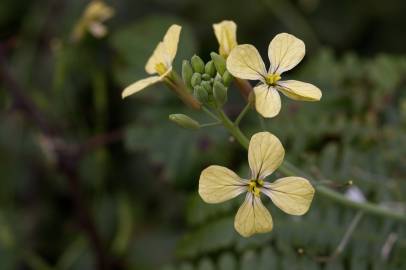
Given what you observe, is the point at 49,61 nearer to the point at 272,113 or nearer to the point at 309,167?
the point at 309,167

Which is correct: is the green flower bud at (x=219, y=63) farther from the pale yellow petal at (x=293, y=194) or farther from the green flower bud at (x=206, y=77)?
the pale yellow petal at (x=293, y=194)

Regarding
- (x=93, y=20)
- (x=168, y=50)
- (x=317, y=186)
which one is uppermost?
(x=93, y=20)

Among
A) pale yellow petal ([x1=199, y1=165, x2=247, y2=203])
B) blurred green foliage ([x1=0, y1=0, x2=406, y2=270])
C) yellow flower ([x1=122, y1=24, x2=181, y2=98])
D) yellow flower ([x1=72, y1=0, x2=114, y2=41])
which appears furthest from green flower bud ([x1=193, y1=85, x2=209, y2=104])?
yellow flower ([x1=72, y1=0, x2=114, y2=41])

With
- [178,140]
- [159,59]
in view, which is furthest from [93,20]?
[159,59]

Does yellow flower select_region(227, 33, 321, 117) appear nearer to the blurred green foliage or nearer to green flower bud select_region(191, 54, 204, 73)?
green flower bud select_region(191, 54, 204, 73)

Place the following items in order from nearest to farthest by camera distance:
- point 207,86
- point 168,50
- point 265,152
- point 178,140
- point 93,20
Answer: point 265,152
point 207,86
point 168,50
point 178,140
point 93,20

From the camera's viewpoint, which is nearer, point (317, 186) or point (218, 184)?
point (218, 184)

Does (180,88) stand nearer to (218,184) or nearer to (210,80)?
(210,80)
